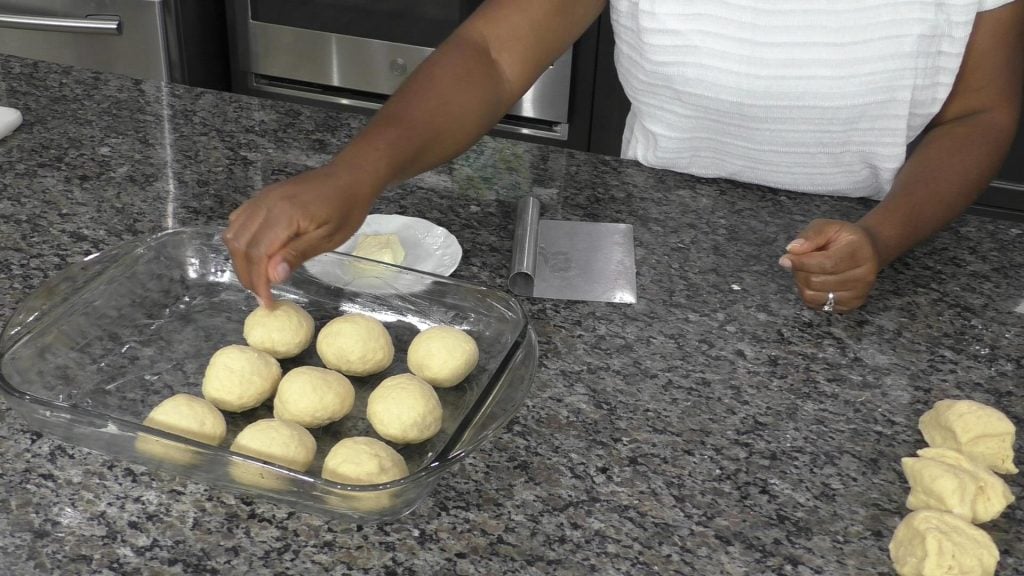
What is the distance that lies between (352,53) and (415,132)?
1273mm

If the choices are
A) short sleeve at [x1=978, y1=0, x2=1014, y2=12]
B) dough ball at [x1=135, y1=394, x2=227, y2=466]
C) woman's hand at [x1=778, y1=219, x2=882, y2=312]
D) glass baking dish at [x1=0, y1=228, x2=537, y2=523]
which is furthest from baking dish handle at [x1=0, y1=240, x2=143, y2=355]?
short sleeve at [x1=978, y1=0, x2=1014, y2=12]

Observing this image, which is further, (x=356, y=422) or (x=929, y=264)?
(x=929, y=264)

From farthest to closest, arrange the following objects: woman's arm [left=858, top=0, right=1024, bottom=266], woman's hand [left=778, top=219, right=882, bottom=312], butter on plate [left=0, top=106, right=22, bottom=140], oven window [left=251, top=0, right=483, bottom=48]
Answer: oven window [left=251, top=0, right=483, bottom=48] → butter on plate [left=0, top=106, right=22, bottom=140] → woman's arm [left=858, top=0, right=1024, bottom=266] → woman's hand [left=778, top=219, right=882, bottom=312]

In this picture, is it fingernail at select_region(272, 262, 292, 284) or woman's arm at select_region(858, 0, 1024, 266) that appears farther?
woman's arm at select_region(858, 0, 1024, 266)

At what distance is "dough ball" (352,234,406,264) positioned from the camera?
3.46ft

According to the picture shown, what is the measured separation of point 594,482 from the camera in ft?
2.70

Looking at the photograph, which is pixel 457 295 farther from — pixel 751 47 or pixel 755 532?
pixel 751 47

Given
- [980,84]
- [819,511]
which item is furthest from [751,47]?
[819,511]

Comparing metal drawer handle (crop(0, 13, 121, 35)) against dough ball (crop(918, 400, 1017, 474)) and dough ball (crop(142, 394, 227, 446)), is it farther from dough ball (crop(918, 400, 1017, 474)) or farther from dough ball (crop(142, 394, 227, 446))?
dough ball (crop(918, 400, 1017, 474))

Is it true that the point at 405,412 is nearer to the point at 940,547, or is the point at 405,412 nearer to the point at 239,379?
the point at 239,379

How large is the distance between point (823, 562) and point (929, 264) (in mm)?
514

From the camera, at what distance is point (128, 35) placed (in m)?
2.27

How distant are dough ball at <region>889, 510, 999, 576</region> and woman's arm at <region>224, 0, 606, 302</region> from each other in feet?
1.81

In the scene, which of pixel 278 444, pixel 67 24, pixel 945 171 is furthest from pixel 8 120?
pixel 945 171
